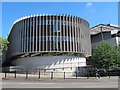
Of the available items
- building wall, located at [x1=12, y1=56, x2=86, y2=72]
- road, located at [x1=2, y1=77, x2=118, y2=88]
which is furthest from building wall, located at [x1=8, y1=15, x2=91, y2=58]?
road, located at [x1=2, y1=77, x2=118, y2=88]

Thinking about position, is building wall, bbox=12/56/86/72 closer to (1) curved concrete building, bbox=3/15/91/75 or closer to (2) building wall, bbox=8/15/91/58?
(1) curved concrete building, bbox=3/15/91/75

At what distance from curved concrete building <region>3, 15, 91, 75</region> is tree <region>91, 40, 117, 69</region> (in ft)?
26.1

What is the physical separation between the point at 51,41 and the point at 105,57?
13449 millimetres

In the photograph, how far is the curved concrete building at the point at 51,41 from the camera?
58.8 metres

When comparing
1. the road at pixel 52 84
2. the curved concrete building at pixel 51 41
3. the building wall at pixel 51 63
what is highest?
the curved concrete building at pixel 51 41

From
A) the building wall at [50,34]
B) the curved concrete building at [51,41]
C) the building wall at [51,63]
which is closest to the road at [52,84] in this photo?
the building wall at [50,34]

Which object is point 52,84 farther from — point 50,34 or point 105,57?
point 50,34

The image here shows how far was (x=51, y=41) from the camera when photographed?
58.6 meters

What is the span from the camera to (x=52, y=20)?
5966cm

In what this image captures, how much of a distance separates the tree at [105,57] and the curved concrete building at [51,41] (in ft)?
26.1

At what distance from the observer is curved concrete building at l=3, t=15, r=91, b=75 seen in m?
58.8

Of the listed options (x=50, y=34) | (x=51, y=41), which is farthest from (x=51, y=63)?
(x=50, y=34)

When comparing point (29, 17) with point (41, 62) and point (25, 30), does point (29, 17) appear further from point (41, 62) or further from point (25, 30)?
point (41, 62)

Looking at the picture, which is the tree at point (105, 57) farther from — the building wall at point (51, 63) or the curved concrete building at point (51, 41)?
the building wall at point (51, 63)
